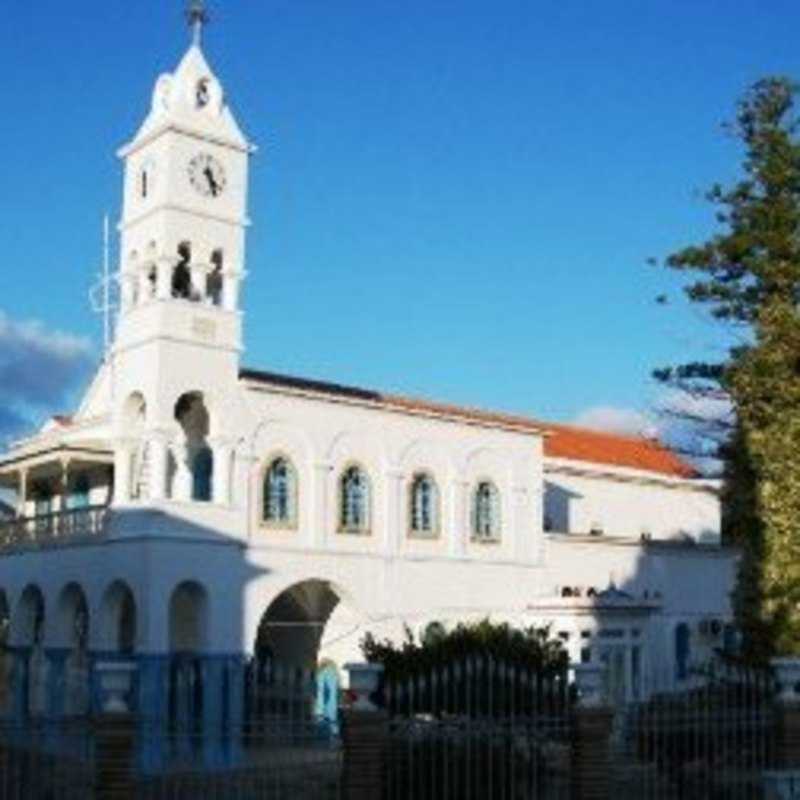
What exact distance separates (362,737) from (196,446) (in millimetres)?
18922

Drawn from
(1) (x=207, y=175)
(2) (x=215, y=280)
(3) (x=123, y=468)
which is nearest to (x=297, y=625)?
(3) (x=123, y=468)

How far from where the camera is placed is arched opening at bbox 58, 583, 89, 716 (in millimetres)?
34375

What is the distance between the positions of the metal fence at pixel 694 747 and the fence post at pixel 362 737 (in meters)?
3.76

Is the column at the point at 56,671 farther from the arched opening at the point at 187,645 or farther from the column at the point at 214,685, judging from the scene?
the column at the point at 214,685

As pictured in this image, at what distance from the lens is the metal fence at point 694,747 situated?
18891 mm

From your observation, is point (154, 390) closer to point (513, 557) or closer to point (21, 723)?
point (513, 557)

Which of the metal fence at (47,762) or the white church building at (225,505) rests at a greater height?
the white church building at (225,505)

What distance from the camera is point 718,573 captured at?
149ft

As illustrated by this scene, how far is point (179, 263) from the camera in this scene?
3400 cm

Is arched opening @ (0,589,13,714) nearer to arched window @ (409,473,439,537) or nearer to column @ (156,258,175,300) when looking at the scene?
column @ (156,258,175,300)

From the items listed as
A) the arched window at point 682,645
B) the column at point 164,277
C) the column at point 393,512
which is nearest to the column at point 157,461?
the column at point 164,277

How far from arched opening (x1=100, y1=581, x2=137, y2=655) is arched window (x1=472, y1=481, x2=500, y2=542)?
9696 millimetres

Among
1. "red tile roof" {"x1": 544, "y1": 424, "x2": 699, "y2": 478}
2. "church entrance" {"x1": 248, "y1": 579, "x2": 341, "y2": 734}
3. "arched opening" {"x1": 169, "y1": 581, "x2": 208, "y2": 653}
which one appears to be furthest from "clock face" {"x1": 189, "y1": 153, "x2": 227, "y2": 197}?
"red tile roof" {"x1": 544, "y1": 424, "x2": 699, "y2": 478}

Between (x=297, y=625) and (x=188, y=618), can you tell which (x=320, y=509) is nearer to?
(x=297, y=625)
